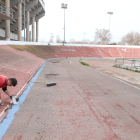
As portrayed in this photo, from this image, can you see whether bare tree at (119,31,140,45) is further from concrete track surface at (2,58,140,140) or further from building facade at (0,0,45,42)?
concrete track surface at (2,58,140,140)

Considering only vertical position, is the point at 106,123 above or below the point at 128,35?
below

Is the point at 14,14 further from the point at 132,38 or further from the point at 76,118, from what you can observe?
the point at 132,38

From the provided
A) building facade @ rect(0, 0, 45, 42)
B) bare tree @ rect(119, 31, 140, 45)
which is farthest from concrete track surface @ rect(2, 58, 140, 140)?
bare tree @ rect(119, 31, 140, 45)

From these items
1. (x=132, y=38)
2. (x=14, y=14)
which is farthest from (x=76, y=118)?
(x=132, y=38)

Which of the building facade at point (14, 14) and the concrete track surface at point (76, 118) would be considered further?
the building facade at point (14, 14)

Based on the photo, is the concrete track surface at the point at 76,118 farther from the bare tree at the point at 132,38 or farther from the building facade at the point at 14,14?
the bare tree at the point at 132,38

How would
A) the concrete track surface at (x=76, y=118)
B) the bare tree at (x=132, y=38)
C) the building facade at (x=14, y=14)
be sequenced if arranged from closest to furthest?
the concrete track surface at (x=76, y=118) → the building facade at (x=14, y=14) → the bare tree at (x=132, y=38)

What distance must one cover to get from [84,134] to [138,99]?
12.4ft

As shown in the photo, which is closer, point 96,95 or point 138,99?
point 138,99

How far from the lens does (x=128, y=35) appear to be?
98500 mm

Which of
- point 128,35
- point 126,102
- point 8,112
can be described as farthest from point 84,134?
point 128,35

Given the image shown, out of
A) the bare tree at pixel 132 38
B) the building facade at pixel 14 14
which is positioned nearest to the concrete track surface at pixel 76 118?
the building facade at pixel 14 14

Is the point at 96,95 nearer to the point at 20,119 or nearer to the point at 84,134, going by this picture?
the point at 84,134

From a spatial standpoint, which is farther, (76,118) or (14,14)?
(14,14)
